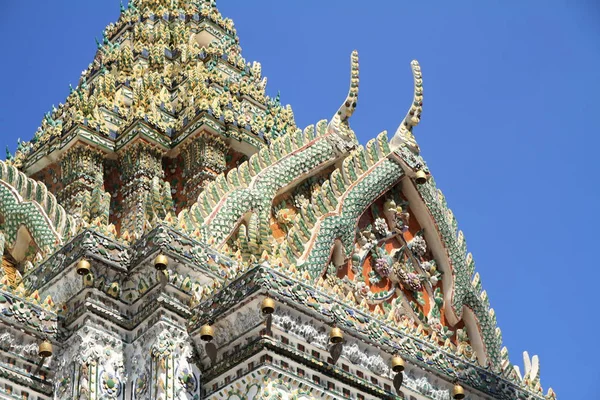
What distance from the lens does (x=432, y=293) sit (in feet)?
55.4

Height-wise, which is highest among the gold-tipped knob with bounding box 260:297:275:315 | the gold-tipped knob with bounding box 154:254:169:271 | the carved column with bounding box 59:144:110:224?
the carved column with bounding box 59:144:110:224

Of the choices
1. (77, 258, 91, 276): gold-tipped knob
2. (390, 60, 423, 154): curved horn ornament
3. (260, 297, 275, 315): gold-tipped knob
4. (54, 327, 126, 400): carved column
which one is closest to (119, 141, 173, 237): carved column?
(390, 60, 423, 154): curved horn ornament

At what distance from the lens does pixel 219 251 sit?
1461 centimetres

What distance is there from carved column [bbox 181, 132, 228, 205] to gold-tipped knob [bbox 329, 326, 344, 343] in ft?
16.0

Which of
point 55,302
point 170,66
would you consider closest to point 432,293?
point 55,302

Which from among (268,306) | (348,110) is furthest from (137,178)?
(268,306)

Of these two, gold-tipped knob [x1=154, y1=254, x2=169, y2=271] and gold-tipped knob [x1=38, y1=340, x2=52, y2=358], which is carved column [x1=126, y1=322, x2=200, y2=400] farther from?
gold-tipped knob [x1=38, y1=340, x2=52, y2=358]

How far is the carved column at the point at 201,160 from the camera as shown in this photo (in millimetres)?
18438

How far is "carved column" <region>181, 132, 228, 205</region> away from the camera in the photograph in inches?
726

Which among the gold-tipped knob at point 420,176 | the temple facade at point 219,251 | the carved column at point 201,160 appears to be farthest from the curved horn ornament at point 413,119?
the carved column at point 201,160

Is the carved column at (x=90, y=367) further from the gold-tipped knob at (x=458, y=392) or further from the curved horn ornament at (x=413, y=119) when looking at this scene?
the curved horn ornament at (x=413, y=119)

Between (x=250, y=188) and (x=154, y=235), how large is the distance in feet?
8.74

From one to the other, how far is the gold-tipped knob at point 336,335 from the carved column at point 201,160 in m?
4.88

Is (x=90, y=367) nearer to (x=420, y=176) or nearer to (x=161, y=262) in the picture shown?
(x=161, y=262)
